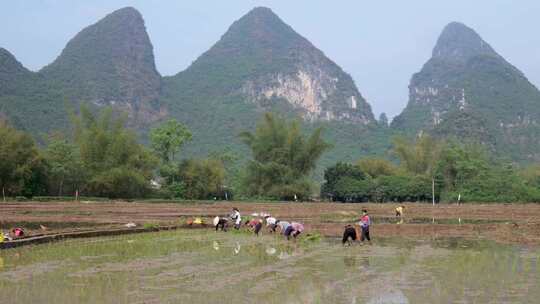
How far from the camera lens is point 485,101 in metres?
148

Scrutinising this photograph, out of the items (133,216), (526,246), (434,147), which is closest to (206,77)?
(434,147)

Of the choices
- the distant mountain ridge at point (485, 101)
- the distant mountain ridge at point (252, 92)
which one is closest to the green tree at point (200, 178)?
the distant mountain ridge at point (252, 92)

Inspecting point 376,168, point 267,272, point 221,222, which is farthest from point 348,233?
point 376,168

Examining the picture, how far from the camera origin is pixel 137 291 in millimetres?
9555

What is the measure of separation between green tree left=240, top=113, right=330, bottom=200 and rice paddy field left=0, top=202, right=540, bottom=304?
3953cm

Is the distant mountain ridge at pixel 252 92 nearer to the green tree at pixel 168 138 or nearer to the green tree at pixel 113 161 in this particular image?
the green tree at pixel 168 138

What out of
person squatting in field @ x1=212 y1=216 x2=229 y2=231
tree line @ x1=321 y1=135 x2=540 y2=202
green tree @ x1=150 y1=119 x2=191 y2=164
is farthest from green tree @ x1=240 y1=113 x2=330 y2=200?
person squatting in field @ x1=212 y1=216 x2=229 y2=231

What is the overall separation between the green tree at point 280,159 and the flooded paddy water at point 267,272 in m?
42.5

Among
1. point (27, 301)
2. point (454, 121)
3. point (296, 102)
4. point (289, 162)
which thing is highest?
point (296, 102)

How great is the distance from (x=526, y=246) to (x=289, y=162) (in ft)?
153

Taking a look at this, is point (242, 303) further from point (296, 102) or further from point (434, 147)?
point (296, 102)

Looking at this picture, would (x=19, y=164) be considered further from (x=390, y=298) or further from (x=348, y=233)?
(x=390, y=298)

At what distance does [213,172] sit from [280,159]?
7230 mm

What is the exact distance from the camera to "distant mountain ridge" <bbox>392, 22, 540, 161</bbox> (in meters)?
132
